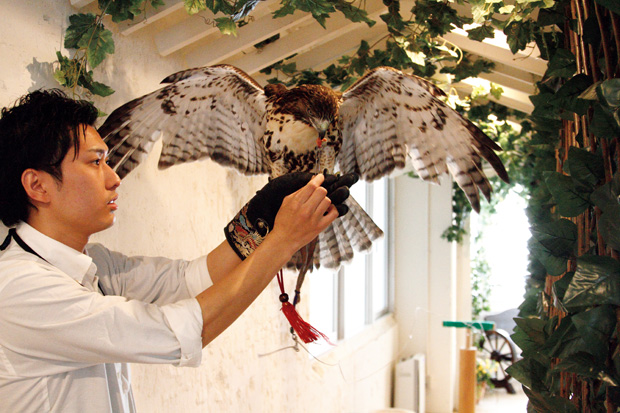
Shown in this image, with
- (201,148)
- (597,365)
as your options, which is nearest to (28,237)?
(201,148)

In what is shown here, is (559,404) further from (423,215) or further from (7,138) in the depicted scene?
(423,215)

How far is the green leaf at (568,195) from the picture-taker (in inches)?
42.5

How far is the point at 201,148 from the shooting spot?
1.72m

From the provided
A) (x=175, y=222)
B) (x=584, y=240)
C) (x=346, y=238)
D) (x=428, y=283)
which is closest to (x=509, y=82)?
(x=346, y=238)

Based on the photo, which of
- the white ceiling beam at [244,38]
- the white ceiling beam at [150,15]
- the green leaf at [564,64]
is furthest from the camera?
the white ceiling beam at [244,38]

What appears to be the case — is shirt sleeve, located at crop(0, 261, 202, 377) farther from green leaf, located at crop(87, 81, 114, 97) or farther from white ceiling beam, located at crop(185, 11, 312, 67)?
white ceiling beam, located at crop(185, 11, 312, 67)

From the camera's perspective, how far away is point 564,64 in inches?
53.4

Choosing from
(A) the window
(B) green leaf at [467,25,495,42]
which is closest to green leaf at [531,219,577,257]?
(B) green leaf at [467,25,495,42]

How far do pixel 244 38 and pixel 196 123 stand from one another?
1.68ft

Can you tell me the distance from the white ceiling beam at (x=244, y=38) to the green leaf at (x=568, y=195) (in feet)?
3.81

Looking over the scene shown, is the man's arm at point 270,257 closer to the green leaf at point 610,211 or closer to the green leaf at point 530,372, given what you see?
the green leaf at point 610,211

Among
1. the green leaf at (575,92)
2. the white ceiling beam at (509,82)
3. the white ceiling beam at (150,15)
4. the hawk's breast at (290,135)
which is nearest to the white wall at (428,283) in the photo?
the white ceiling beam at (509,82)

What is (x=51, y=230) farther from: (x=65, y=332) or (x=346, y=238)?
(x=346, y=238)

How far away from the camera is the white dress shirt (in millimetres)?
1040
